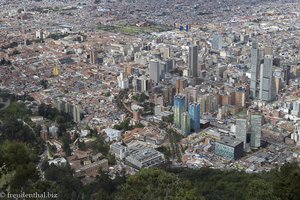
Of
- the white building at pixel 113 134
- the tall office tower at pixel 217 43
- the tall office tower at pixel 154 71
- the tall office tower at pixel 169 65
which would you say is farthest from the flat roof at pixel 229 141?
the tall office tower at pixel 217 43

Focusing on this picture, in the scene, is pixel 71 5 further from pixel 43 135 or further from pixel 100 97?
pixel 43 135

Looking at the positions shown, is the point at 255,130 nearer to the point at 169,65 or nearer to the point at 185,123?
the point at 185,123

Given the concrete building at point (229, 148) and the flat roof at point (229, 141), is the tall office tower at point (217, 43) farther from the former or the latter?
the concrete building at point (229, 148)

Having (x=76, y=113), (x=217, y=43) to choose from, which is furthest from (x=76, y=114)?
(x=217, y=43)

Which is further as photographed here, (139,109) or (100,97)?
(100,97)

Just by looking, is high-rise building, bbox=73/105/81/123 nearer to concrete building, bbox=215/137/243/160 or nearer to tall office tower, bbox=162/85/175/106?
tall office tower, bbox=162/85/175/106

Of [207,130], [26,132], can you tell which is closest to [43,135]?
[26,132]

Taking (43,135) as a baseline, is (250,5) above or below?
above
